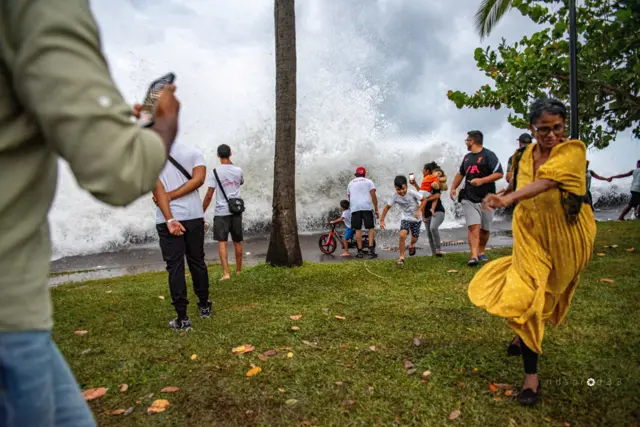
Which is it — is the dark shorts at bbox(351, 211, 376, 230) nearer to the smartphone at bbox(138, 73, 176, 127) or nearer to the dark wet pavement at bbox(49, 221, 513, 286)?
the dark wet pavement at bbox(49, 221, 513, 286)

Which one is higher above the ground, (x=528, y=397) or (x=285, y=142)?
(x=285, y=142)

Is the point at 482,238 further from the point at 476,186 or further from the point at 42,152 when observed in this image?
the point at 42,152

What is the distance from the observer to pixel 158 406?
365cm

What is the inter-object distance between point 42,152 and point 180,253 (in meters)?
4.16

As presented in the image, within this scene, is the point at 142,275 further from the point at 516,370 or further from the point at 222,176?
→ the point at 516,370

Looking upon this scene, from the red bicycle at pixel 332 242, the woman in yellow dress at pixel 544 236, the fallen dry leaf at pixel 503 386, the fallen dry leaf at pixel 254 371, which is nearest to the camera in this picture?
the woman in yellow dress at pixel 544 236

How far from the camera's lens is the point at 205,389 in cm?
392

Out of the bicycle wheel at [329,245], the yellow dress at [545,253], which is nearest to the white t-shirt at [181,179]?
the yellow dress at [545,253]

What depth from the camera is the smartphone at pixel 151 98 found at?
1414 mm

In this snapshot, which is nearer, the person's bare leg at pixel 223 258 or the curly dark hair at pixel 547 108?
the curly dark hair at pixel 547 108

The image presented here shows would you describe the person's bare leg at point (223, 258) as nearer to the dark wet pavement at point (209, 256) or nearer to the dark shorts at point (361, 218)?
the dark wet pavement at point (209, 256)

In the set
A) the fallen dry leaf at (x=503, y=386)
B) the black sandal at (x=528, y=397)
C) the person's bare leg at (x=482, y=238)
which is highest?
the person's bare leg at (x=482, y=238)

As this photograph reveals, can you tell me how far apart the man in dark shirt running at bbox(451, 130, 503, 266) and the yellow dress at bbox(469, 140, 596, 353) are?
4579 mm

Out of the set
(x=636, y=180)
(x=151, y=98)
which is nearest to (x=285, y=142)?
(x=151, y=98)
